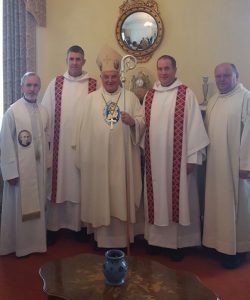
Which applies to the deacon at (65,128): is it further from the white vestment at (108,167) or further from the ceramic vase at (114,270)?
the ceramic vase at (114,270)

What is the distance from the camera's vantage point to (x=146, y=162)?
3.95 metres

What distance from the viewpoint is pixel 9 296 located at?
3.20m

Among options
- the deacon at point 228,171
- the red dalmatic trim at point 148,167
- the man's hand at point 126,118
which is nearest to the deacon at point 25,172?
the man's hand at point 126,118

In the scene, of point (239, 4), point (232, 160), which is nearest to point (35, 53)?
point (239, 4)

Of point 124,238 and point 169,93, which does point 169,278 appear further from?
point 169,93

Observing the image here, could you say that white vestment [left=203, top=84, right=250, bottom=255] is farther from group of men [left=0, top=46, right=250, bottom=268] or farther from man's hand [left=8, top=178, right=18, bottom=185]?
man's hand [left=8, top=178, right=18, bottom=185]

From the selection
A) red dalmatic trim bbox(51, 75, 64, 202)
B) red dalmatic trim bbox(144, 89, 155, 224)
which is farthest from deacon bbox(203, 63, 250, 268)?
red dalmatic trim bbox(51, 75, 64, 202)

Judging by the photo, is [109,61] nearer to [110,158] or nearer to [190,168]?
[110,158]

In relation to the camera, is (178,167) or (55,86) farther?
(55,86)

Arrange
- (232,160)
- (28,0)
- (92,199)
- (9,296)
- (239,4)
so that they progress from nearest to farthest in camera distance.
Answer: (9,296)
(232,160)
(92,199)
(239,4)
(28,0)

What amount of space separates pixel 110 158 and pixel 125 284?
168cm

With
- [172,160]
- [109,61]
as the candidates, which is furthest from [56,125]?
[172,160]

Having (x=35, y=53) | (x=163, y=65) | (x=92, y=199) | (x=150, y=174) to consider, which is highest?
(x=35, y=53)

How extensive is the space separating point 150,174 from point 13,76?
93.5 inches
